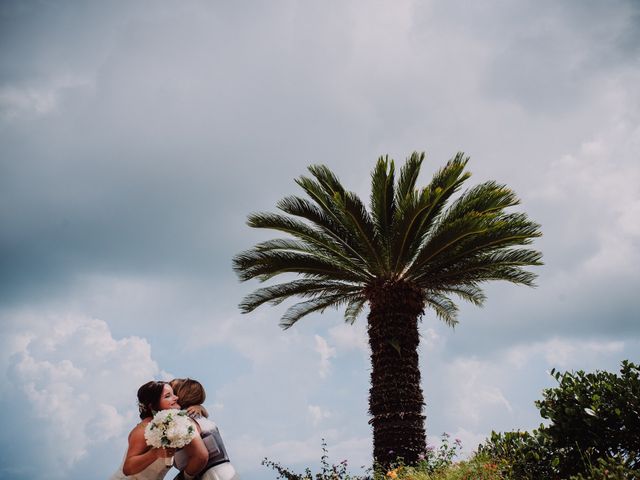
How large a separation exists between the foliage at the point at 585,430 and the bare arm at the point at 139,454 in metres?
4.49

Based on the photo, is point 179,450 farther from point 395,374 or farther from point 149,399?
point 395,374

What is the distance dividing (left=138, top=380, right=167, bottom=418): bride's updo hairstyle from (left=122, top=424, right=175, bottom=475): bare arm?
9.7 inches

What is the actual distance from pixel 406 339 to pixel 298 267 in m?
2.92

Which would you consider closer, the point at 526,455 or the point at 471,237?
the point at 526,455

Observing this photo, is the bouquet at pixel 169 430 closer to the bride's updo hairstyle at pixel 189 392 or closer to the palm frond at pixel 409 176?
the bride's updo hairstyle at pixel 189 392

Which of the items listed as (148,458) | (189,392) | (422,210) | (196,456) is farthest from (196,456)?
(422,210)

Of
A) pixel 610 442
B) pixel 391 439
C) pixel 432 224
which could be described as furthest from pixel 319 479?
pixel 610 442

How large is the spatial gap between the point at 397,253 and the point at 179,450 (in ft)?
26.3

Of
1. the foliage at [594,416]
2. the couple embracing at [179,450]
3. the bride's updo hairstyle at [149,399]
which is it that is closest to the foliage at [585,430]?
the foliage at [594,416]

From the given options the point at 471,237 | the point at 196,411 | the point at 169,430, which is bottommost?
the point at 169,430

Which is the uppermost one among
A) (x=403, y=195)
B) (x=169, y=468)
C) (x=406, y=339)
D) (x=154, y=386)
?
(x=403, y=195)

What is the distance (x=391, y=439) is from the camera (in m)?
11.9

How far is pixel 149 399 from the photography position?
217 inches

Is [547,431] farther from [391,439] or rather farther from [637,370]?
[391,439]
